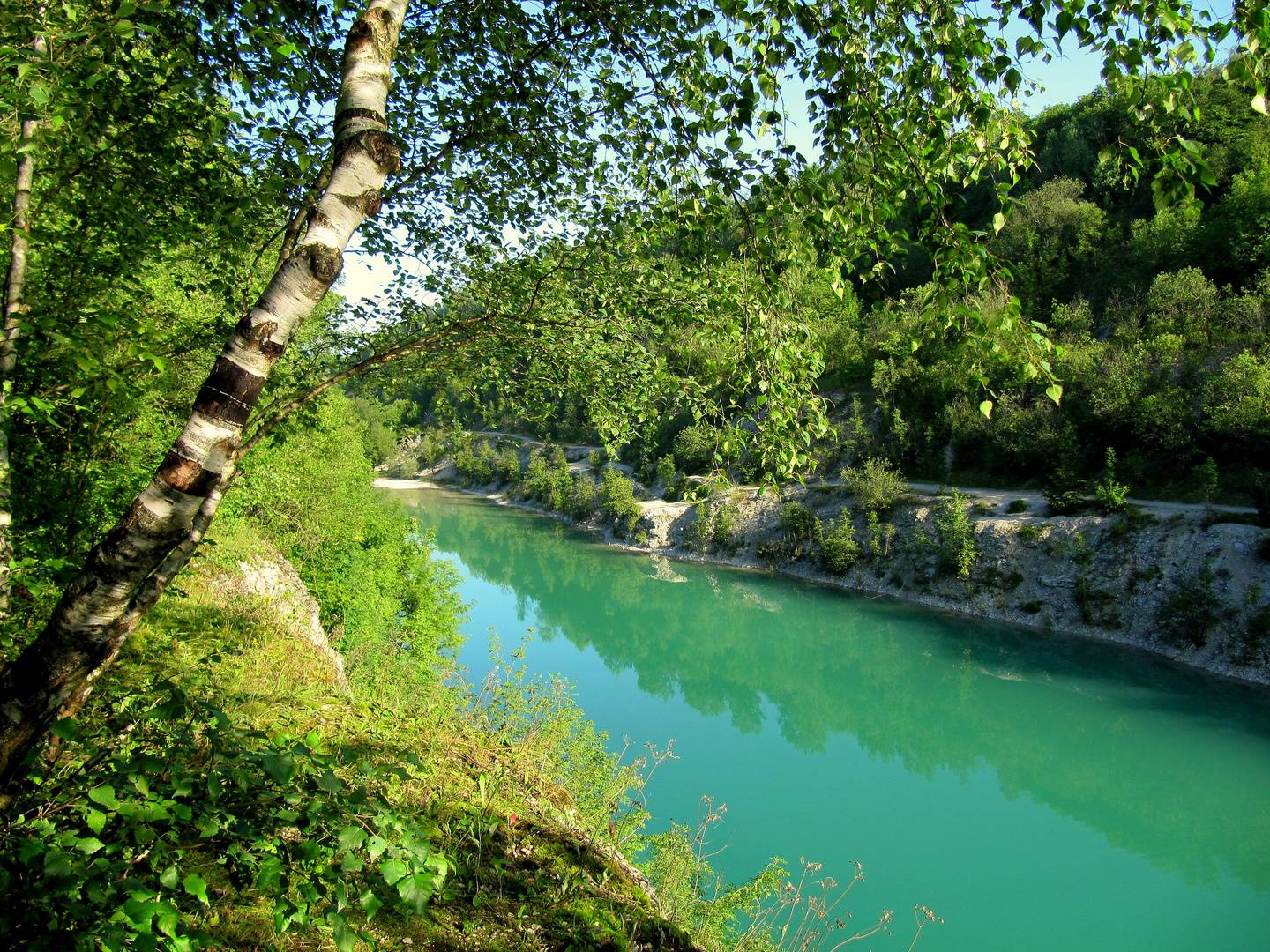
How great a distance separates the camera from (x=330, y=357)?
16.0 ft

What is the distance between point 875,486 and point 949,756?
660 inches

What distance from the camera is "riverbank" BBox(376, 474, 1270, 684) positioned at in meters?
20.4

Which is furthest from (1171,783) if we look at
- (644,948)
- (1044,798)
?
(644,948)

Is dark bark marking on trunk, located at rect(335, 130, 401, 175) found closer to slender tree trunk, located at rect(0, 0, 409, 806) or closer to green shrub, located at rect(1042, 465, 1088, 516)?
slender tree trunk, located at rect(0, 0, 409, 806)

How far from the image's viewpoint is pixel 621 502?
4122 centimetres

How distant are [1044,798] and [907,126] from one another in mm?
17134

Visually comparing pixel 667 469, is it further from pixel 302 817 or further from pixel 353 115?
pixel 302 817

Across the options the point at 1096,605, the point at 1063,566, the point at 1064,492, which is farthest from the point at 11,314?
the point at 1064,492

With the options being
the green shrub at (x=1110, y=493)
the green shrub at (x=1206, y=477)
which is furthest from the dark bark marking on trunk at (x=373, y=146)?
the green shrub at (x=1206, y=477)

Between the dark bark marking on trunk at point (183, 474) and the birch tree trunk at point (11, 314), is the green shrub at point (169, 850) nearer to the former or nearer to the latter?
the dark bark marking on trunk at point (183, 474)

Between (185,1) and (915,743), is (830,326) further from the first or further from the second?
(185,1)

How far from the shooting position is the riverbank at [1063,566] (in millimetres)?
20391

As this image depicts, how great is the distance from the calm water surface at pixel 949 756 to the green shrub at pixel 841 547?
103 inches

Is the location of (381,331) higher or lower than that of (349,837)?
higher
